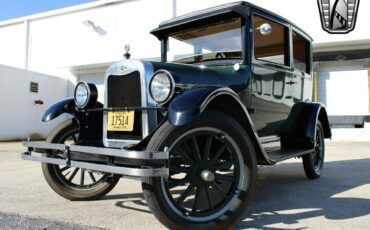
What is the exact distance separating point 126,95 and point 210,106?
807 mm

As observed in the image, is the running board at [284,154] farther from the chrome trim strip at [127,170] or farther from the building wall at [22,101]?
the building wall at [22,101]

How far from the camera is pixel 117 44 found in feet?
53.9

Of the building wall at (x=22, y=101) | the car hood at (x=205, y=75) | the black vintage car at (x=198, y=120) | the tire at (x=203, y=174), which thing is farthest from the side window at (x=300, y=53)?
the building wall at (x=22, y=101)

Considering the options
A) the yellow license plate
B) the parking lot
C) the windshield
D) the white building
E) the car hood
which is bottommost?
the parking lot

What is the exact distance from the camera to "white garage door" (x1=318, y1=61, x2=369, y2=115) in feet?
43.1

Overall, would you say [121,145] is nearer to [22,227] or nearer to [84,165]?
[84,165]

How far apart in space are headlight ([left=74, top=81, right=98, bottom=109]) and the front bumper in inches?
23.2

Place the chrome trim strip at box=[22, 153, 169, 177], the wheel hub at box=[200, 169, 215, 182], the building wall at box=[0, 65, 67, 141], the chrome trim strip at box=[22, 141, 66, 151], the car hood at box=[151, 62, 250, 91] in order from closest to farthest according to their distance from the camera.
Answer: the chrome trim strip at box=[22, 153, 169, 177], the wheel hub at box=[200, 169, 215, 182], the chrome trim strip at box=[22, 141, 66, 151], the car hood at box=[151, 62, 250, 91], the building wall at box=[0, 65, 67, 141]

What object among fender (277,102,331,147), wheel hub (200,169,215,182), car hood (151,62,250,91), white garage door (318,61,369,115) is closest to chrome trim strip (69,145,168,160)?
wheel hub (200,169,215,182)

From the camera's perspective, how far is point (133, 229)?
308 cm

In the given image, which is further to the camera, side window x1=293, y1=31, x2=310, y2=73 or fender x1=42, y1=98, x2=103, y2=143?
side window x1=293, y1=31, x2=310, y2=73

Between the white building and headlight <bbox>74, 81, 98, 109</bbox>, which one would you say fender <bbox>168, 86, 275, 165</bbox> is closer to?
headlight <bbox>74, 81, 98, 109</bbox>

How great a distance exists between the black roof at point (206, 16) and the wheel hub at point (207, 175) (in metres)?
1.84

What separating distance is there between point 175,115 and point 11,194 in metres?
2.75
